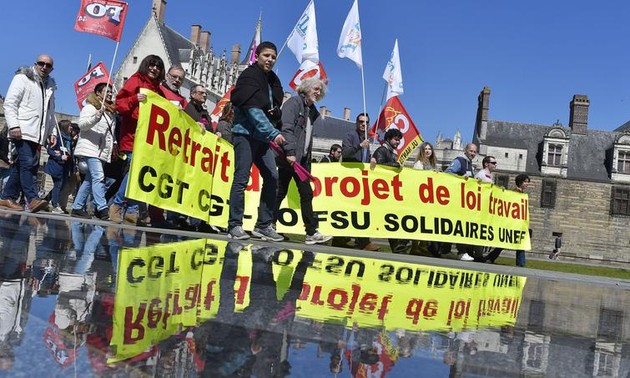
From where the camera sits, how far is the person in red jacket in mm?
6418

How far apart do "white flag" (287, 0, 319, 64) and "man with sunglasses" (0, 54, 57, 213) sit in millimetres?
6263

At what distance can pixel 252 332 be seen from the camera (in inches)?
69.2

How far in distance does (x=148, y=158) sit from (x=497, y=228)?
18.3 ft

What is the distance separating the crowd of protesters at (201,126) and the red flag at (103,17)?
128 centimetres

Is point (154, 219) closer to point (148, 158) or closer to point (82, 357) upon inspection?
point (148, 158)

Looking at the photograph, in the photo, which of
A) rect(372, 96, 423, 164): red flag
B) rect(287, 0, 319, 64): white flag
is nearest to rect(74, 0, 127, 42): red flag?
rect(287, 0, 319, 64): white flag

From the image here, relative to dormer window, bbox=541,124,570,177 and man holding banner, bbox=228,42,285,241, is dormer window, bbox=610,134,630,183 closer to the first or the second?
dormer window, bbox=541,124,570,177

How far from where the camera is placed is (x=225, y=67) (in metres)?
64.6

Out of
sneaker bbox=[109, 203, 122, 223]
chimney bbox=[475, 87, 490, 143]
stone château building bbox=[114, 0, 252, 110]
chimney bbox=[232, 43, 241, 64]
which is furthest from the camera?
chimney bbox=[232, 43, 241, 64]

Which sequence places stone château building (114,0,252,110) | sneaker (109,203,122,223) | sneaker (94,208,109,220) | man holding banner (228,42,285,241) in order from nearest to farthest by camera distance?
1. man holding banner (228,42,285,241)
2. sneaker (109,203,122,223)
3. sneaker (94,208,109,220)
4. stone château building (114,0,252,110)

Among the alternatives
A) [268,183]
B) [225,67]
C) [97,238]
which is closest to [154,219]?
[268,183]

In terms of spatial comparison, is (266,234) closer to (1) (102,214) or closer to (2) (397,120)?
(1) (102,214)

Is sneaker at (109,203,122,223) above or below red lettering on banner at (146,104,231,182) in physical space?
below

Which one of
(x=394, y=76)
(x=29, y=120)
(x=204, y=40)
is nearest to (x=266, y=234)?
(x=29, y=120)
